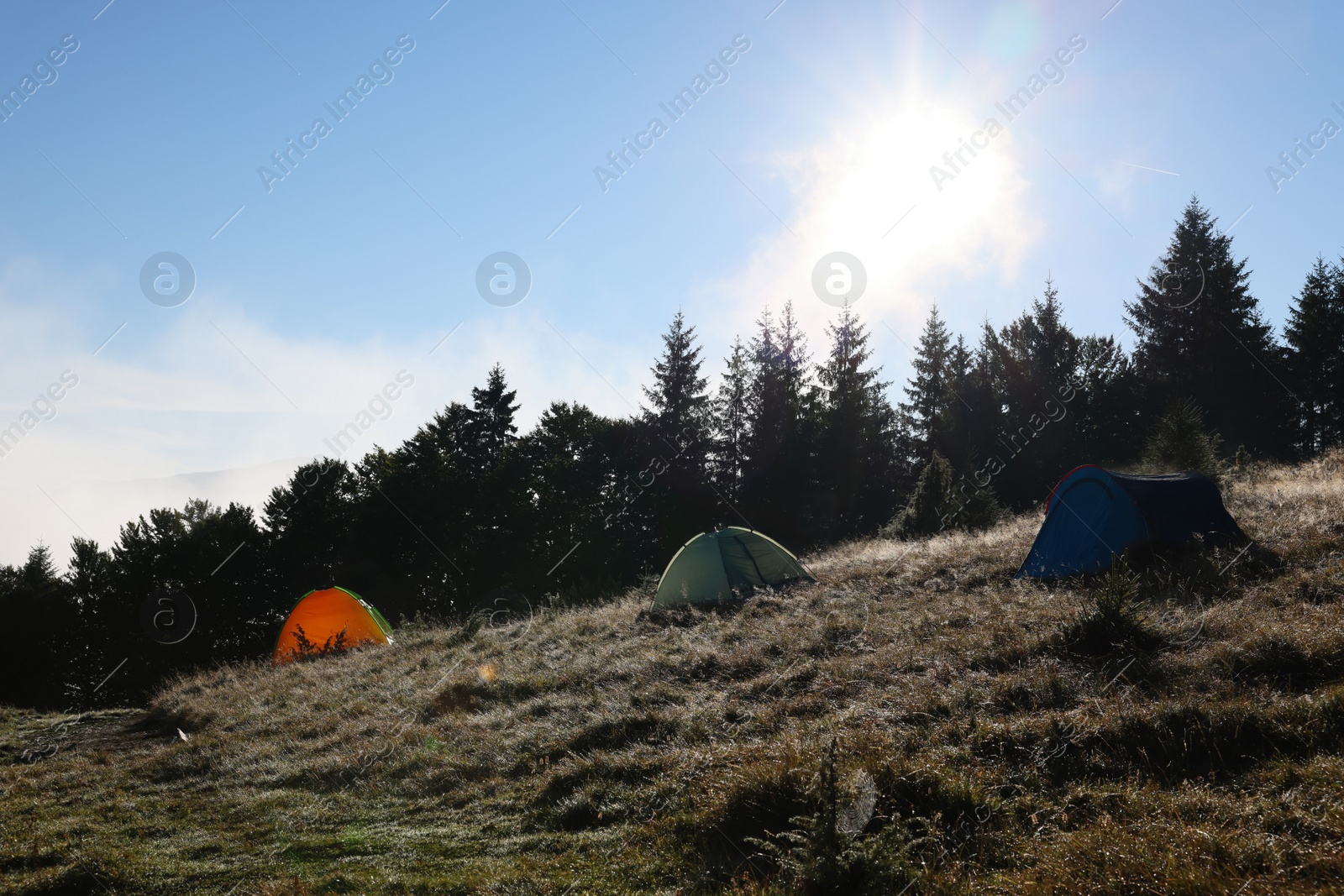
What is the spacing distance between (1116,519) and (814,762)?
27.1ft

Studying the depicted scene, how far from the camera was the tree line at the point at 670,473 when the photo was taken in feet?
112

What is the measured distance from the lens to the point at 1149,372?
39562mm

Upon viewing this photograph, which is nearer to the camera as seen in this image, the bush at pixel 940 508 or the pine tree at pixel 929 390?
the bush at pixel 940 508

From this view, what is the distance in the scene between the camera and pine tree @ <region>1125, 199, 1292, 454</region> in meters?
35.6

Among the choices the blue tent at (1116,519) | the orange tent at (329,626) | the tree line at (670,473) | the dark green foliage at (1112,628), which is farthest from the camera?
the tree line at (670,473)

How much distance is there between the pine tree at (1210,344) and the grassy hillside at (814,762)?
29526mm

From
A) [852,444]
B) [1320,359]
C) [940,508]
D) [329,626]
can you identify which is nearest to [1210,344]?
[1320,359]

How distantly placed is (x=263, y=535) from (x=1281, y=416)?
5076 centimetres

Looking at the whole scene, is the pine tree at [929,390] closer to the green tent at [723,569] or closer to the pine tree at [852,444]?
the pine tree at [852,444]

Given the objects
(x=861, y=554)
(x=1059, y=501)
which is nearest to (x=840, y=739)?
(x=1059, y=501)

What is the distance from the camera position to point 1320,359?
115 ft

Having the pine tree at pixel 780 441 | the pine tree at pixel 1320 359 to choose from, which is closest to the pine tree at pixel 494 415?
the pine tree at pixel 780 441

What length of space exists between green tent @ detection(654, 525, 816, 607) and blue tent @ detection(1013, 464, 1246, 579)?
4392 mm

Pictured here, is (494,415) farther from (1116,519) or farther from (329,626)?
(1116,519)
